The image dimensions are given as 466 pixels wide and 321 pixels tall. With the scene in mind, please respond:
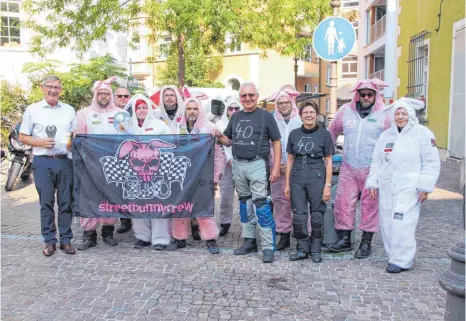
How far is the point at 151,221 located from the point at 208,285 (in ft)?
5.19

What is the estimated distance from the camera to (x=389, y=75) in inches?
332

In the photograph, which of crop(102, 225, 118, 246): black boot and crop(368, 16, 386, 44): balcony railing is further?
crop(368, 16, 386, 44): balcony railing

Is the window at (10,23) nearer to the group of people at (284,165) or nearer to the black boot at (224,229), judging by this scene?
the group of people at (284,165)

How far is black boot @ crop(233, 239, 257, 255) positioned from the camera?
546 centimetres

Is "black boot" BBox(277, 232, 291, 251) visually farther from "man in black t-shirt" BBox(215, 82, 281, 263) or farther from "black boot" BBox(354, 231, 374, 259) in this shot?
"black boot" BBox(354, 231, 374, 259)

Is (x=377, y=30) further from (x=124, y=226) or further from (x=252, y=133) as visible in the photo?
(x=252, y=133)

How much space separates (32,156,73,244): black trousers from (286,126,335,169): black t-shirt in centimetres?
266

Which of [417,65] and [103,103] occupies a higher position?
[417,65]

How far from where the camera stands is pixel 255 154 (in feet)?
16.8

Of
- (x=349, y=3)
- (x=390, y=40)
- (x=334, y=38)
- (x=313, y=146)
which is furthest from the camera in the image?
(x=349, y=3)

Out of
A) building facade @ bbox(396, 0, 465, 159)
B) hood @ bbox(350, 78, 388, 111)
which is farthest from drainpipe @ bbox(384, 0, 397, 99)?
building facade @ bbox(396, 0, 465, 159)

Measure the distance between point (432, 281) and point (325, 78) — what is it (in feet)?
120

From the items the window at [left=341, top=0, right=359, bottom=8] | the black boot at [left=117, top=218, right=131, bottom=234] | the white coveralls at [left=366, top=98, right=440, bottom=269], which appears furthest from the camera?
the window at [left=341, top=0, right=359, bottom=8]

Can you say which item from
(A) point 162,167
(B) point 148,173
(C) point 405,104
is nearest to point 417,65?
(C) point 405,104
